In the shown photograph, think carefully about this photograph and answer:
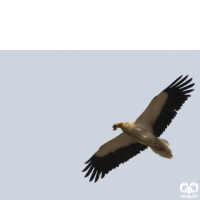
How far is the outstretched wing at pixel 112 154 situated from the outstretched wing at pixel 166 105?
95cm

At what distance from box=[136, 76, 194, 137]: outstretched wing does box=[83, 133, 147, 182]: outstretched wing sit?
950 millimetres

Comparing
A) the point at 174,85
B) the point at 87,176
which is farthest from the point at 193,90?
the point at 87,176

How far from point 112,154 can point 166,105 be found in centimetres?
234

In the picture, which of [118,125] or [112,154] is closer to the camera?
[118,125]

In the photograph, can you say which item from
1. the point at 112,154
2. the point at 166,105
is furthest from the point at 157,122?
the point at 112,154

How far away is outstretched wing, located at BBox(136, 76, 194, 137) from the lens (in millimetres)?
15180

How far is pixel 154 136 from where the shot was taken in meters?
15.2

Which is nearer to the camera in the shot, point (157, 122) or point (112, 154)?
point (157, 122)

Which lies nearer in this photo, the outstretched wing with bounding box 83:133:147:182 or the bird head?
the bird head

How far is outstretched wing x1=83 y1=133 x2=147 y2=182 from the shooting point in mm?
16141

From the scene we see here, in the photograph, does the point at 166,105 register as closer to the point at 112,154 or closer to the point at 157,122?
the point at 157,122

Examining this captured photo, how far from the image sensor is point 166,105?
1527 centimetres

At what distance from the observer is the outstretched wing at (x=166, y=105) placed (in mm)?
15180
